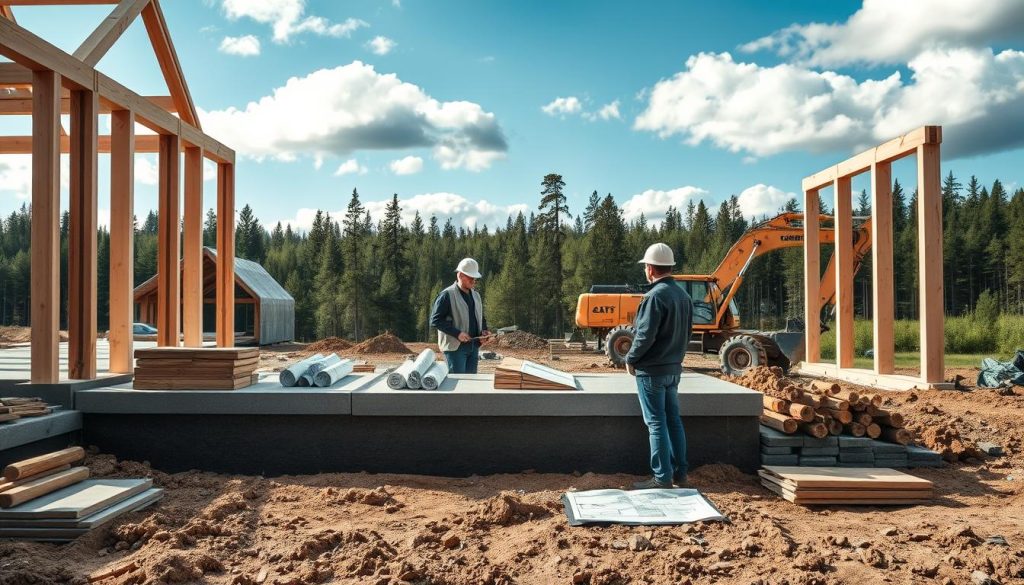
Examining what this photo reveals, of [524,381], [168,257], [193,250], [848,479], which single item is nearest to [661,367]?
[524,381]

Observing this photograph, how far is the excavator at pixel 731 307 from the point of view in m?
15.6

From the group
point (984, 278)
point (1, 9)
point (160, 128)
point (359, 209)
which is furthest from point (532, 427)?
point (984, 278)

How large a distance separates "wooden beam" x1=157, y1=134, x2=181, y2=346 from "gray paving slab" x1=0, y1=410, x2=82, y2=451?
2124 millimetres

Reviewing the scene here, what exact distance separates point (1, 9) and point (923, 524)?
11.2 metres

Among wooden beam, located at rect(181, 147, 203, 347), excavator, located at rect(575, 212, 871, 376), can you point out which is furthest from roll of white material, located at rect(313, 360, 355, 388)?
excavator, located at rect(575, 212, 871, 376)

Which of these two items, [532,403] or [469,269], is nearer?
[532,403]

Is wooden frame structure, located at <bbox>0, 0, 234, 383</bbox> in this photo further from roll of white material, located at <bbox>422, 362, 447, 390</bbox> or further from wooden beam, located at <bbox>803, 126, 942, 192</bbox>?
wooden beam, located at <bbox>803, 126, 942, 192</bbox>

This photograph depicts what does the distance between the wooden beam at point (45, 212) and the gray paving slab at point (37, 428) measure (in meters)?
0.58

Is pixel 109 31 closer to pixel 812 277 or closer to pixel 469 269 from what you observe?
pixel 469 269

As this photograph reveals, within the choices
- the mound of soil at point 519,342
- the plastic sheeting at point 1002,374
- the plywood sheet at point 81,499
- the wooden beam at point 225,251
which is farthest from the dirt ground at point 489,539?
the mound of soil at point 519,342

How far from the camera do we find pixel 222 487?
18.6 ft

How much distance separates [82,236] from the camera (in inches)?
254

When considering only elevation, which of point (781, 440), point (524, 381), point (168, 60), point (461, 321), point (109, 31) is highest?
point (168, 60)

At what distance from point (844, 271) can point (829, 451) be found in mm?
8271
